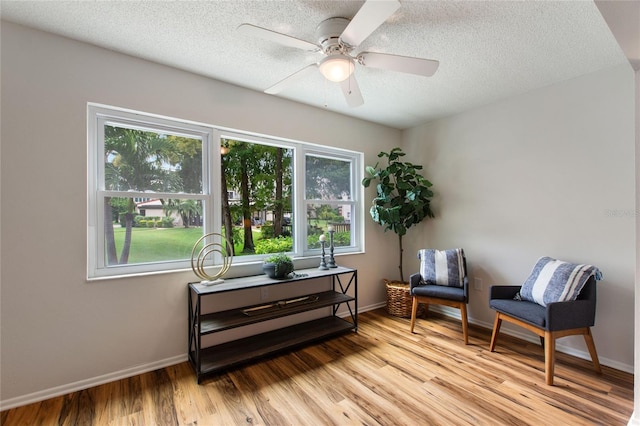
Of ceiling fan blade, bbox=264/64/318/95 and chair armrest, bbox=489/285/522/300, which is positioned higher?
ceiling fan blade, bbox=264/64/318/95

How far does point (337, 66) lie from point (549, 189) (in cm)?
234

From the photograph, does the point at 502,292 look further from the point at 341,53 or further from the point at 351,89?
the point at 341,53

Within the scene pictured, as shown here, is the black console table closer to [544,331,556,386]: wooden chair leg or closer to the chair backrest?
[544,331,556,386]: wooden chair leg

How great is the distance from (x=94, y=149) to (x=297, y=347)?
234cm

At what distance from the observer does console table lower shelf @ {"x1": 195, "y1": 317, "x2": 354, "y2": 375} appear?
2.20m

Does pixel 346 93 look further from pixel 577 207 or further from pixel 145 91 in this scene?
pixel 577 207

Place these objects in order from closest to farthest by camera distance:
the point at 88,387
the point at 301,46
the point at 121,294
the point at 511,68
A: 1. the point at 301,46
2. the point at 88,387
3. the point at 121,294
4. the point at 511,68

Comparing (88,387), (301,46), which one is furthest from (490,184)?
(88,387)

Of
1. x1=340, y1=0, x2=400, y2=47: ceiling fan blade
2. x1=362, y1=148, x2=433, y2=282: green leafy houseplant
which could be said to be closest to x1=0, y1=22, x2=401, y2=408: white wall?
x1=340, y1=0, x2=400, y2=47: ceiling fan blade

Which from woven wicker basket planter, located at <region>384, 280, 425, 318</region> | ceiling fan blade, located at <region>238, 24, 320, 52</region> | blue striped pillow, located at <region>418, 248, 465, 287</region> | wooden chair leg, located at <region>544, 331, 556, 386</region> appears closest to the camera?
ceiling fan blade, located at <region>238, 24, 320, 52</region>

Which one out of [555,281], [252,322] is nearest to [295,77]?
[252,322]

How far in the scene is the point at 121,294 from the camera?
2100 millimetres

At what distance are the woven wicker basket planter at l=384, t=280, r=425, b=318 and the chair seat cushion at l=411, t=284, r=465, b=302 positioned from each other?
Result: 39 centimetres

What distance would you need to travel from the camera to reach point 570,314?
6.71 ft
